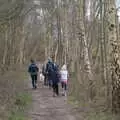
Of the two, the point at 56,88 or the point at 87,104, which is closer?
the point at 87,104

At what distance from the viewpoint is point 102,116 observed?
13.4 metres

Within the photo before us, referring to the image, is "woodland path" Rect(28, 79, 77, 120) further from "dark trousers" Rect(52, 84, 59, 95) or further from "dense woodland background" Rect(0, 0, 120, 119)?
"dense woodland background" Rect(0, 0, 120, 119)

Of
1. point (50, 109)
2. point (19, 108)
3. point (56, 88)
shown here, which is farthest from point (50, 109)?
point (56, 88)

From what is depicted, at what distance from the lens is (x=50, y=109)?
51.5 ft

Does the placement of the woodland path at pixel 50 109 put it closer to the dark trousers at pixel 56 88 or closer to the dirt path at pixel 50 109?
the dirt path at pixel 50 109

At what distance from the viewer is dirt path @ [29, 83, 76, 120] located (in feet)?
45.0

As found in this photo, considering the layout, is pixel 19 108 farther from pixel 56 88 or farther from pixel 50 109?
pixel 56 88

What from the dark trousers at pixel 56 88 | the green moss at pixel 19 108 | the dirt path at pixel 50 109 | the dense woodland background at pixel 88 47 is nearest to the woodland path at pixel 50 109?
the dirt path at pixel 50 109

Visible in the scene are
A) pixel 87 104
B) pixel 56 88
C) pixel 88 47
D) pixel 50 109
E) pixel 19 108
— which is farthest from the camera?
pixel 88 47

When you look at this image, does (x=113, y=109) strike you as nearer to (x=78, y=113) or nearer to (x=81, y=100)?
(x=78, y=113)

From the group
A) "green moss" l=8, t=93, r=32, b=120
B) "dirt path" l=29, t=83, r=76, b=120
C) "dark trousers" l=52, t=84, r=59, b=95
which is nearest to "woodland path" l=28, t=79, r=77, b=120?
"dirt path" l=29, t=83, r=76, b=120

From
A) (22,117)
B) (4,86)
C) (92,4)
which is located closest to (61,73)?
(4,86)

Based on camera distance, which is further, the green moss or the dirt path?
the dirt path

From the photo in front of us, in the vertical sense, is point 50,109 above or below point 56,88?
below
